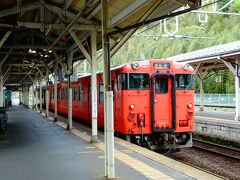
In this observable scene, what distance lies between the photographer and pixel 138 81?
10719mm

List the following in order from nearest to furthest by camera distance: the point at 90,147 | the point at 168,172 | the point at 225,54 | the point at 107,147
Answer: the point at 107,147
the point at 168,172
the point at 90,147
the point at 225,54

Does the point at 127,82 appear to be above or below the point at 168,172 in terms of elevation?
above

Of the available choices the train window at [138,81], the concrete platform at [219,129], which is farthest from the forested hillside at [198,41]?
the train window at [138,81]

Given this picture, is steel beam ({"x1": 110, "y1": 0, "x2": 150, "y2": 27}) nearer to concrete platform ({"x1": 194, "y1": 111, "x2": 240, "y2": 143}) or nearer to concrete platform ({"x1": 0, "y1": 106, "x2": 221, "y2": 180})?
concrete platform ({"x1": 0, "y1": 106, "x2": 221, "y2": 180})

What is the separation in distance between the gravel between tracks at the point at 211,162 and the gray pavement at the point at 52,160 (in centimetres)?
296

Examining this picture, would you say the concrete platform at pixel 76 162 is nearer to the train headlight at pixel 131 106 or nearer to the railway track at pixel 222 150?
the train headlight at pixel 131 106

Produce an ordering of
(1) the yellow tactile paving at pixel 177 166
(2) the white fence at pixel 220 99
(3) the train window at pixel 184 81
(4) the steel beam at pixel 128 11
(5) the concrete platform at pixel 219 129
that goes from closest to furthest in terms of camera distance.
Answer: (1) the yellow tactile paving at pixel 177 166 < (4) the steel beam at pixel 128 11 < (3) the train window at pixel 184 81 < (5) the concrete platform at pixel 219 129 < (2) the white fence at pixel 220 99

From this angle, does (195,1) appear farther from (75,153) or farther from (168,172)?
(75,153)

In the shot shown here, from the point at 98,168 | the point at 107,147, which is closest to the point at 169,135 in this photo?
the point at 98,168

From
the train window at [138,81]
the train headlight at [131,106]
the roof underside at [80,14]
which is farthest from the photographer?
the train window at [138,81]

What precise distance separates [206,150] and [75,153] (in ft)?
17.9

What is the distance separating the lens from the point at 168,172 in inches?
265

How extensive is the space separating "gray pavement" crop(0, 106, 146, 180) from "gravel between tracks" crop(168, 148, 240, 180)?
296 centimetres

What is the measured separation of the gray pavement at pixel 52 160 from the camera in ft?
21.6
